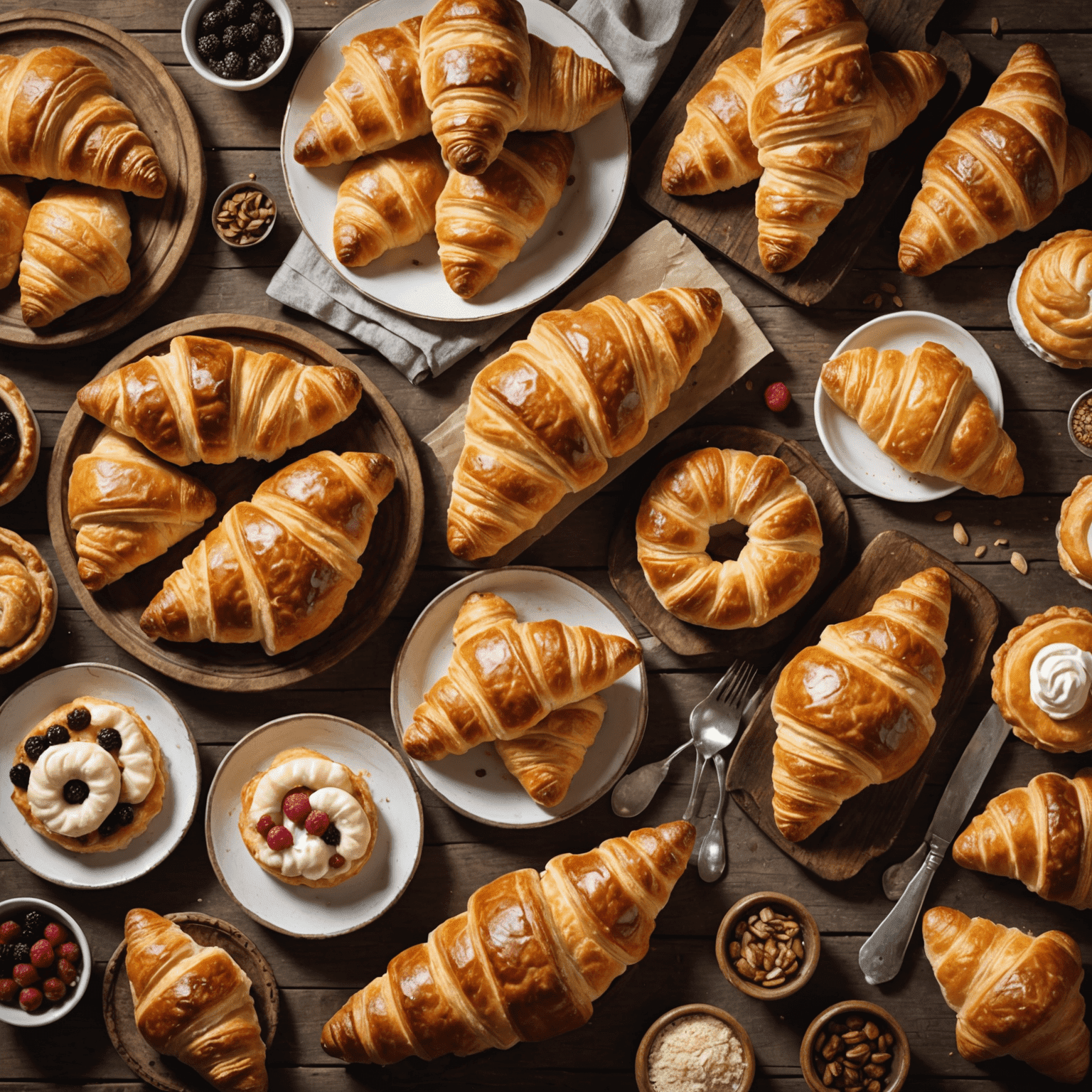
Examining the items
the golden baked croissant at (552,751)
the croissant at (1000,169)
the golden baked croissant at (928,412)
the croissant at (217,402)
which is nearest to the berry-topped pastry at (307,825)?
the golden baked croissant at (552,751)

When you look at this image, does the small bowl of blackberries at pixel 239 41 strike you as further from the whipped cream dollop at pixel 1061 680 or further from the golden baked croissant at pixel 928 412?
the whipped cream dollop at pixel 1061 680

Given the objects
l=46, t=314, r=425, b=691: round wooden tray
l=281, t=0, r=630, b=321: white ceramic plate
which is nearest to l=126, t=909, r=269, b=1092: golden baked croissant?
l=46, t=314, r=425, b=691: round wooden tray

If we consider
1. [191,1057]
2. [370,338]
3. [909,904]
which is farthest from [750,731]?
[191,1057]

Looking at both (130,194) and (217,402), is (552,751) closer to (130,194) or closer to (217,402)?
(217,402)

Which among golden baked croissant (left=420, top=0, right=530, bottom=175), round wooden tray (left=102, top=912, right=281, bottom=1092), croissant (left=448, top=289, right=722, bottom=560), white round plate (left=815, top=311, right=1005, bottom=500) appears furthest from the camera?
white round plate (left=815, top=311, right=1005, bottom=500)

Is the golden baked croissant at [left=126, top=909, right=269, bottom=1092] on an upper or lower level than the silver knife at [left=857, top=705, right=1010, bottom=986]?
lower

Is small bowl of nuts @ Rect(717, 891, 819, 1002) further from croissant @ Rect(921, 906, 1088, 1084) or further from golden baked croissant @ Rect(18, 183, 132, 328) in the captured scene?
golden baked croissant @ Rect(18, 183, 132, 328)

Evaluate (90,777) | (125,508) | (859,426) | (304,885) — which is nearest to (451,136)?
(125,508)
